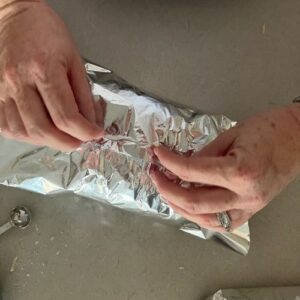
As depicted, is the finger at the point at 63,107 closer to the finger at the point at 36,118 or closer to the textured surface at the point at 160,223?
the finger at the point at 36,118

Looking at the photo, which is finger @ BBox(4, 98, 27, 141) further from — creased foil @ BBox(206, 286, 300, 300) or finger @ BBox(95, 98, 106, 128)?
creased foil @ BBox(206, 286, 300, 300)

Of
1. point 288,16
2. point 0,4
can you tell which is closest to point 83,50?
point 0,4

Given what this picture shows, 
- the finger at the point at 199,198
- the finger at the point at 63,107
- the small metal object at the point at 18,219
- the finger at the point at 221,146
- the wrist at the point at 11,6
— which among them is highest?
the wrist at the point at 11,6

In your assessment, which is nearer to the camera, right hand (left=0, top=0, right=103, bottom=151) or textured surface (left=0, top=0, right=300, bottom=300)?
right hand (left=0, top=0, right=103, bottom=151)

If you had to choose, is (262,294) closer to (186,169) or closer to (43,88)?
(186,169)

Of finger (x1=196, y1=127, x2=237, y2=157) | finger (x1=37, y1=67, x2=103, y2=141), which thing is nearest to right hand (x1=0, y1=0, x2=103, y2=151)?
finger (x1=37, y1=67, x2=103, y2=141)

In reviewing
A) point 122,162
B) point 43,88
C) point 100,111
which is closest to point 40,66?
point 43,88

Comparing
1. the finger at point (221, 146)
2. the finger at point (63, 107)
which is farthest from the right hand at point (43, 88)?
the finger at point (221, 146)
